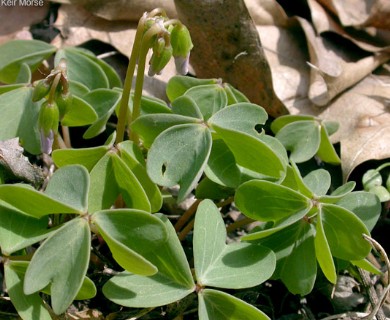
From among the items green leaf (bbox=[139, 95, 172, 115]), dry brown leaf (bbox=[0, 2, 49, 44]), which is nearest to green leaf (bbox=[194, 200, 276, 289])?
green leaf (bbox=[139, 95, 172, 115])

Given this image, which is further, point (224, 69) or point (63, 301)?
point (224, 69)

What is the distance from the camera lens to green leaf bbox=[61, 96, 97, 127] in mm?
2244

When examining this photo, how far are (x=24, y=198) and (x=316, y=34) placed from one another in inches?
75.7

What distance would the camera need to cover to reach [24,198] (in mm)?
1783

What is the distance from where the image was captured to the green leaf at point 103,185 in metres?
1.94

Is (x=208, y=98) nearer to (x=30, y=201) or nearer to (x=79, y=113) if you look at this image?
(x=79, y=113)

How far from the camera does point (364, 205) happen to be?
2.12 metres

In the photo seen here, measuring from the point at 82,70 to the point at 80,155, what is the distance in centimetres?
67

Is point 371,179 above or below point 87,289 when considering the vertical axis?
below

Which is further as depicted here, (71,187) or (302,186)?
(302,186)

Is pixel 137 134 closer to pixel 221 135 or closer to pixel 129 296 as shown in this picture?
pixel 221 135

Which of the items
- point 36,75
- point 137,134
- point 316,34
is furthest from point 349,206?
point 36,75

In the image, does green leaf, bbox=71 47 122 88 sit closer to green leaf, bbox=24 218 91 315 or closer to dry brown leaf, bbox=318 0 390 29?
green leaf, bbox=24 218 91 315

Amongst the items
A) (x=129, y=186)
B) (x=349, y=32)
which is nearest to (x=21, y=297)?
(x=129, y=186)
